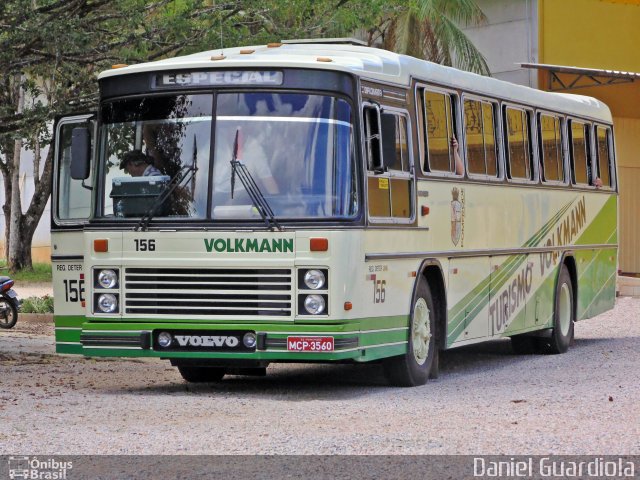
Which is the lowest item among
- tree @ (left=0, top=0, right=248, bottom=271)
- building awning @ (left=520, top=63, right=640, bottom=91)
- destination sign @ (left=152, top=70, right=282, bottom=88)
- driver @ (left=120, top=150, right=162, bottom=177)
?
driver @ (left=120, top=150, right=162, bottom=177)

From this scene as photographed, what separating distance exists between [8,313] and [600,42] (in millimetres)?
14712

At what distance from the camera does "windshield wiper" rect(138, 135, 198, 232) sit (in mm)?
12945

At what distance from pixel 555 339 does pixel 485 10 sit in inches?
632

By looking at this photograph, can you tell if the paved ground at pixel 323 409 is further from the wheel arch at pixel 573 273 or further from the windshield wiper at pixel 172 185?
the wheel arch at pixel 573 273

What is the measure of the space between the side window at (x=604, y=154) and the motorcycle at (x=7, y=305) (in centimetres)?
966

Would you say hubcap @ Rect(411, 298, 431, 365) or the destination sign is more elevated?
the destination sign

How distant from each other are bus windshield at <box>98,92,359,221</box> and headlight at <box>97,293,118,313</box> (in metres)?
0.70

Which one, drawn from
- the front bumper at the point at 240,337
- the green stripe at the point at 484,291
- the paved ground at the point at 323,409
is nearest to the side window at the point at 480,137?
the green stripe at the point at 484,291

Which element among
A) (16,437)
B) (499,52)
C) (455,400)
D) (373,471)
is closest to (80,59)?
(455,400)

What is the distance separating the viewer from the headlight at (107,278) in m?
13.2

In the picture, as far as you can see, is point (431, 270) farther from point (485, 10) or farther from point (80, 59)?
point (485, 10)

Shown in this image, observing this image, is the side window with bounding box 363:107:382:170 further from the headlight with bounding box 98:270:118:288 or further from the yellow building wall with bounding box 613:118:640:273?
the yellow building wall with bounding box 613:118:640:273

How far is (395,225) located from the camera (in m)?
13.6

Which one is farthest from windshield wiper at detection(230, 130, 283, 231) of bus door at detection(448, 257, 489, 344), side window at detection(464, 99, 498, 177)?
side window at detection(464, 99, 498, 177)
